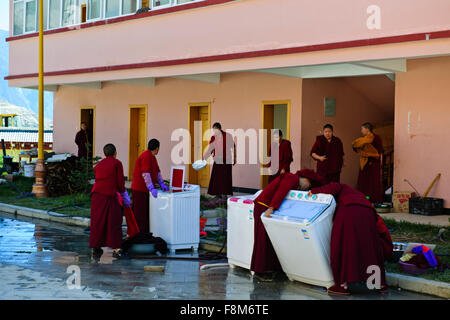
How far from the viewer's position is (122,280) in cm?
823

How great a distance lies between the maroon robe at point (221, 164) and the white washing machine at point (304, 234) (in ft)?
24.1

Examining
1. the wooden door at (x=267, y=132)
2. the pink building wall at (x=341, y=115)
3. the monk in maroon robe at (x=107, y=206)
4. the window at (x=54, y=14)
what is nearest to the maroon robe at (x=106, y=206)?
the monk in maroon robe at (x=107, y=206)

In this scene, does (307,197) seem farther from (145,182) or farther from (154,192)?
(145,182)

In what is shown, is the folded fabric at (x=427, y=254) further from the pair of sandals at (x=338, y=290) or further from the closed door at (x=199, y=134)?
the closed door at (x=199, y=134)

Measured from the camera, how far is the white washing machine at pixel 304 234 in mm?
7504

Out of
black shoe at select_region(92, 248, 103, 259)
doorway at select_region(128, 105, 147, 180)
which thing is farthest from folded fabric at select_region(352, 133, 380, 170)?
doorway at select_region(128, 105, 147, 180)

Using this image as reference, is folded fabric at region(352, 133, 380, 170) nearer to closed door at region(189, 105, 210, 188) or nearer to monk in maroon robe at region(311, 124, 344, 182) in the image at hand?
monk in maroon robe at region(311, 124, 344, 182)

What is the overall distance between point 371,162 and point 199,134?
6.32 metres

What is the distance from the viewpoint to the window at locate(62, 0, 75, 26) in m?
20.8

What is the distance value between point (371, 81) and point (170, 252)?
28.5ft

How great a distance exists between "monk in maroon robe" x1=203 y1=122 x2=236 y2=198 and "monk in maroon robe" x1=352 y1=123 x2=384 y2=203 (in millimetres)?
2872
